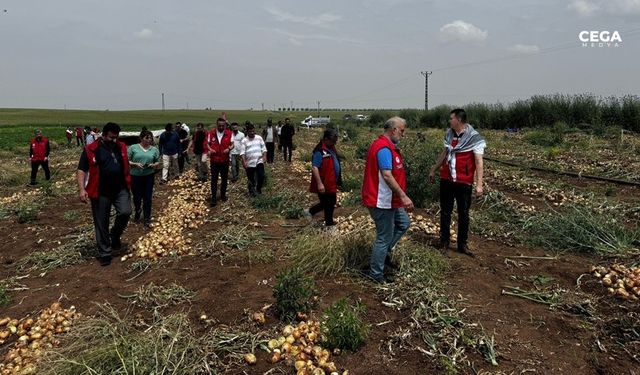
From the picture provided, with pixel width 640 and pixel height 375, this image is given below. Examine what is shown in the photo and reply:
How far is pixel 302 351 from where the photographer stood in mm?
3578

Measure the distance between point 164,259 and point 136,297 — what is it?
1.27 meters

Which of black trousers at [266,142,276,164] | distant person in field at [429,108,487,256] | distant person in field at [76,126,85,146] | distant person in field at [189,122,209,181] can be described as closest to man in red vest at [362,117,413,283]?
distant person in field at [429,108,487,256]

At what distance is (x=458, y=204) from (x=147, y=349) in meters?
3.94

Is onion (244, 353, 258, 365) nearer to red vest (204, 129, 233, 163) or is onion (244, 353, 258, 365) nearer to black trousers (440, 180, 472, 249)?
black trousers (440, 180, 472, 249)

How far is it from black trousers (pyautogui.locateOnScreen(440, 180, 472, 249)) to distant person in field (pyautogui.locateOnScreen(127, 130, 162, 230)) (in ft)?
15.4

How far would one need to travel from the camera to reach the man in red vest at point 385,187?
4.46 metres

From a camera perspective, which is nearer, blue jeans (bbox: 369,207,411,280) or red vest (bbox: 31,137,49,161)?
blue jeans (bbox: 369,207,411,280)

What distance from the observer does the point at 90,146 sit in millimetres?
5758

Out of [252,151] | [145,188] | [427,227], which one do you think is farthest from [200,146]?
[427,227]

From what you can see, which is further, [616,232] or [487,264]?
[616,232]

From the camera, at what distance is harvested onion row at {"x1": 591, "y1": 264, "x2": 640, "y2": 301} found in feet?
14.8

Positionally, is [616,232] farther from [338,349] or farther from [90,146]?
[90,146]

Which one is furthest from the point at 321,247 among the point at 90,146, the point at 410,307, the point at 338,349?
the point at 90,146

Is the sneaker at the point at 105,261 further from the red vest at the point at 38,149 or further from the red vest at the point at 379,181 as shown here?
the red vest at the point at 38,149
